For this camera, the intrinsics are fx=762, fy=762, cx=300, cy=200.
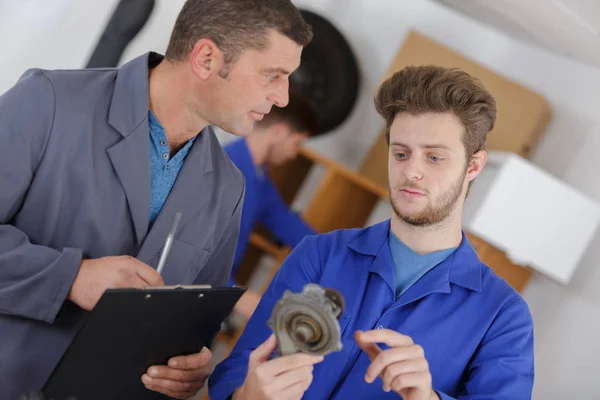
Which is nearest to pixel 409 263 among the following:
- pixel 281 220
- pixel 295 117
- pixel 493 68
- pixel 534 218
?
pixel 534 218

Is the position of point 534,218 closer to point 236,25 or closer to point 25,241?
point 236,25

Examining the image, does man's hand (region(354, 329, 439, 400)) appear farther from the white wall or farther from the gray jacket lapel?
the white wall

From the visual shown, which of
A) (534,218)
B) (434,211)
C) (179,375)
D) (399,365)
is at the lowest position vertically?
(179,375)

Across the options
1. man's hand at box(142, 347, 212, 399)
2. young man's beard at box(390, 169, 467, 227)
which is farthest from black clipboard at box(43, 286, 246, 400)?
young man's beard at box(390, 169, 467, 227)

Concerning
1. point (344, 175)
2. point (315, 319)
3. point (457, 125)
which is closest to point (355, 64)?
point (344, 175)

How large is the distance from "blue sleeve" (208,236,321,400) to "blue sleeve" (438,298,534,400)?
0.35 m

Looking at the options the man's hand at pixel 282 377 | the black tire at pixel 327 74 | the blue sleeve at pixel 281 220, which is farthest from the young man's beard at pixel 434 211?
the black tire at pixel 327 74

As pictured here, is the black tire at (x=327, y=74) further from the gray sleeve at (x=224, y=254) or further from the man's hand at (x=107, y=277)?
the man's hand at (x=107, y=277)

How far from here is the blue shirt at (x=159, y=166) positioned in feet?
5.18

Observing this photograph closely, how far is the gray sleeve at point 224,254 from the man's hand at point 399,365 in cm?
59

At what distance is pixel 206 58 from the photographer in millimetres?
1535

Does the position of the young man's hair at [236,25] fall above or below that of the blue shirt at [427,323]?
above

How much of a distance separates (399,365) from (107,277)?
20.9 inches

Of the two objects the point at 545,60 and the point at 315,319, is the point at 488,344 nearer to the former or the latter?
the point at 315,319
